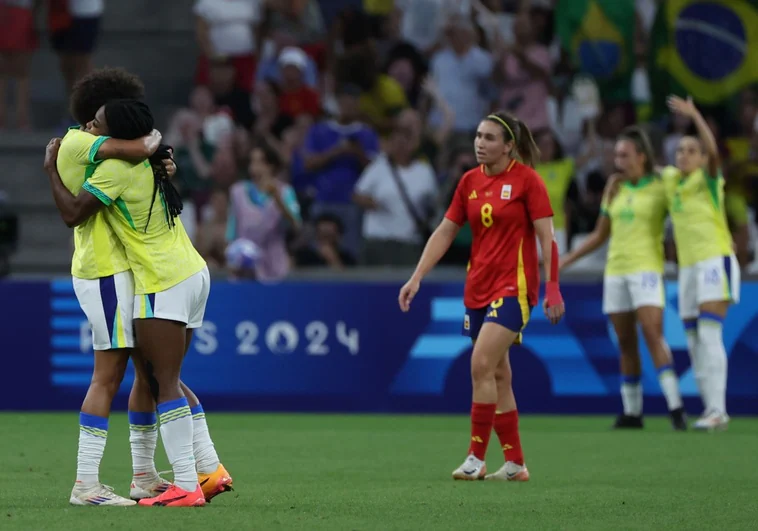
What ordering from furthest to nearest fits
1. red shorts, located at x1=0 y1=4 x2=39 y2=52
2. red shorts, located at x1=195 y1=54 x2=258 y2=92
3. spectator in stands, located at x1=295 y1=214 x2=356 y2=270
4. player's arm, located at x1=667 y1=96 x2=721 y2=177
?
red shorts, located at x1=0 y1=4 x2=39 y2=52, red shorts, located at x1=195 y1=54 x2=258 y2=92, spectator in stands, located at x1=295 y1=214 x2=356 y2=270, player's arm, located at x1=667 y1=96 x2=721 y2=177

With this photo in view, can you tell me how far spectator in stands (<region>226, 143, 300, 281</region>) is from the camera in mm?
15586

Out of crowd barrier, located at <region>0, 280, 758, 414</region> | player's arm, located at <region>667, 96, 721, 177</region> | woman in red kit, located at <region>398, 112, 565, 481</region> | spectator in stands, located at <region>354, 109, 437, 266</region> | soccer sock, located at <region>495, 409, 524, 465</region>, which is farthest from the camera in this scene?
spectator in stands, located at <region>354, 109, 437, 266</region>

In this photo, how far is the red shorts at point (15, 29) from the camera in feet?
62.0

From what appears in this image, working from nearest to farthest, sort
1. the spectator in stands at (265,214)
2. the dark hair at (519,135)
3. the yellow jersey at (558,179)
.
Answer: the dark hair at (519,135) < the spectator in stands at (265,214) < the yellow jersey at (558,179)

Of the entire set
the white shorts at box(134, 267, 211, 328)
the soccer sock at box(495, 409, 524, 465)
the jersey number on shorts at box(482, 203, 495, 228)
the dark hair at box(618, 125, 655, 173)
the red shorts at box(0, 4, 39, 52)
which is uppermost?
the red shorts at box(0, 4, 39, 52)

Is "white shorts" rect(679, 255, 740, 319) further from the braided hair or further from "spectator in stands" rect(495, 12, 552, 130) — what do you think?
the braided hair

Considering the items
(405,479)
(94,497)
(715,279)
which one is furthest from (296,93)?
(94,497)

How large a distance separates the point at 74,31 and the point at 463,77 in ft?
16.5

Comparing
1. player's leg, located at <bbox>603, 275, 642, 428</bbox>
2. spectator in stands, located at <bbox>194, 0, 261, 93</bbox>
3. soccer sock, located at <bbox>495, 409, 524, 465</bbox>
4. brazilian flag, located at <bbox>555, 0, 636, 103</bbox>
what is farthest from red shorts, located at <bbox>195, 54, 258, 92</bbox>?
soccer sock, located at <bbox>495, 409, 524, 465</bbox>

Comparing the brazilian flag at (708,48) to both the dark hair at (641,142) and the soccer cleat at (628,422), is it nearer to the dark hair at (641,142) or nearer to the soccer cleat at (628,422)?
the dark hair at (641,142)

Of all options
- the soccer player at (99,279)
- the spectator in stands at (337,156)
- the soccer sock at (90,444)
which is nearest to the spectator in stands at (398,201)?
the spectator in stands at (337,156)

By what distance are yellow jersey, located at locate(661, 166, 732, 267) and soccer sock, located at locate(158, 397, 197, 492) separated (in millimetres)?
6800

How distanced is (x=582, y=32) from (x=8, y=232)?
7138 mm

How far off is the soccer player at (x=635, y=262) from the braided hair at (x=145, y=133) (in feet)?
19.7
